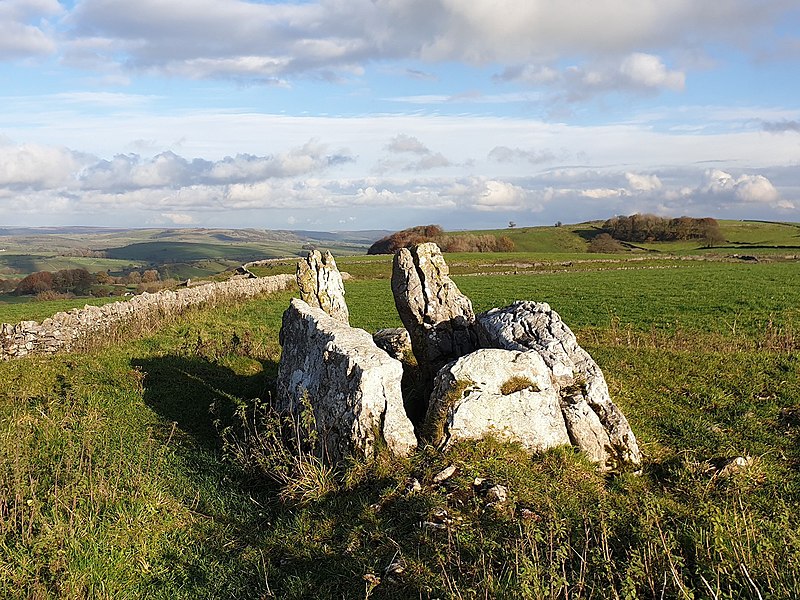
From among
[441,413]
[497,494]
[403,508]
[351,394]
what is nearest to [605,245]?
[441,413]

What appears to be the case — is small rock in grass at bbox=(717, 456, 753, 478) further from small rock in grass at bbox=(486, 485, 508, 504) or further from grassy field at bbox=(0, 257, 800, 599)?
small rock in grass at bbox=(486, 485, 508, 504)

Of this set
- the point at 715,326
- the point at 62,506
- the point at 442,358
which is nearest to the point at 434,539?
the point at 62,506

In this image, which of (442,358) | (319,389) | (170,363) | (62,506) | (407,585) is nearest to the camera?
(407,585)

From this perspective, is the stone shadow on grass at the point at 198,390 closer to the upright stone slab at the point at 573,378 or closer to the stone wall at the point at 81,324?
the stone wall at the point at 81,324

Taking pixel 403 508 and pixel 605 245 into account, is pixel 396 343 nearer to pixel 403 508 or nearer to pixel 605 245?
pixel 403 508

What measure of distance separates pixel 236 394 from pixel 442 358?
487 cm

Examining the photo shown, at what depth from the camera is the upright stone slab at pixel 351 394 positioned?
896 cm

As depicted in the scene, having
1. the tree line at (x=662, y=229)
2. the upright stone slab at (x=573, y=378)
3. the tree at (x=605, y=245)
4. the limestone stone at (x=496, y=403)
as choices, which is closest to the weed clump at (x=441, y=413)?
the limestone stone at (x=496, y=403)

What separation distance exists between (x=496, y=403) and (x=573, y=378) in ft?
5.90

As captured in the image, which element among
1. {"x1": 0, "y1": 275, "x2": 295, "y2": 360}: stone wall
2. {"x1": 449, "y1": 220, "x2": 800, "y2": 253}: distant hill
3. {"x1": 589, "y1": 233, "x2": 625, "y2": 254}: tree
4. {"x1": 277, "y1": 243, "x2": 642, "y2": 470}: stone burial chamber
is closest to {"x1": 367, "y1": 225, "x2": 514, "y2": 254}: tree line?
{"x1": 449, "y1": 220, "x2": 800, "y2": 253}: distant hill

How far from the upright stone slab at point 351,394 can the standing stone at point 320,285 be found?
4221 mm

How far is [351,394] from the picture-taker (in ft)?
30.4

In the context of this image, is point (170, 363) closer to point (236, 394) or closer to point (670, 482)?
point (236, 394)

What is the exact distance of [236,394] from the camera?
46.3 ft
